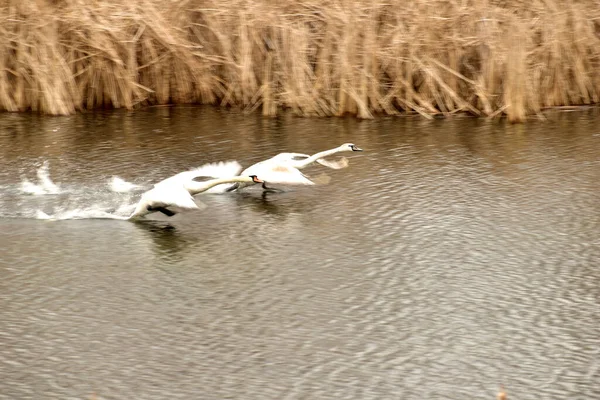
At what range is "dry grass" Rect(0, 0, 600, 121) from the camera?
11.3 m

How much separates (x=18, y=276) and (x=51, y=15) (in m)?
5.91

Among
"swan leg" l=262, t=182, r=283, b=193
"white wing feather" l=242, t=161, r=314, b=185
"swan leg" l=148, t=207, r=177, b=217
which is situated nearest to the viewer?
"swan leg" l=148, t=207, r=177, b=217

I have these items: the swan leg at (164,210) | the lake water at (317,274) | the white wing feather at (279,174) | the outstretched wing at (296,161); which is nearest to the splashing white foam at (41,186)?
the lake water at (317,274)

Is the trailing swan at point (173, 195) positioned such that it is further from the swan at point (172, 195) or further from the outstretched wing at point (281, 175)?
the outstretched wing at point (281, 175)

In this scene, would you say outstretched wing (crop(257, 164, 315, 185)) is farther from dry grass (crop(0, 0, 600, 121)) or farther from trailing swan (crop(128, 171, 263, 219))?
dry grass (crop(0, 0, 600, 121))

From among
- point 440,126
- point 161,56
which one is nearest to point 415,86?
point 440,126

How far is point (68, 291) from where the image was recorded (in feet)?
20.9

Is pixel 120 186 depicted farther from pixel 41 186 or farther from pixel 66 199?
pixel 41 186

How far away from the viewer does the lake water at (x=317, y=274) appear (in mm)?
5137

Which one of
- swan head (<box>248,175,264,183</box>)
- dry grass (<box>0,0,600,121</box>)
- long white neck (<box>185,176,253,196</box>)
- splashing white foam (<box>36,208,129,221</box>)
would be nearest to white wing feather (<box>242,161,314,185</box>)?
swan head (<box>248,175,264,183</box>)

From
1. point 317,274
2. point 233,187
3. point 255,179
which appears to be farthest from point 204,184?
point 317,274

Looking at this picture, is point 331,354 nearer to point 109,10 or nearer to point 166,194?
point 166,194

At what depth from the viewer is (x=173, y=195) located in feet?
24.6

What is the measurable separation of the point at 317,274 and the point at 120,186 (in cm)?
272
